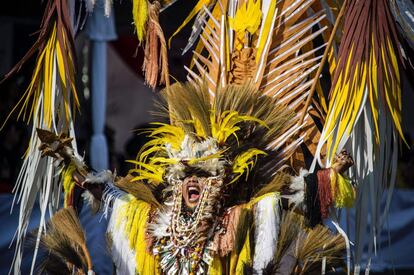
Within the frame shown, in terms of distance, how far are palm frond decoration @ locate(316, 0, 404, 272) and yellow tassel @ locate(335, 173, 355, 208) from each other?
16 centimetres

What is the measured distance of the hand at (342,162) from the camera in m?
4.39

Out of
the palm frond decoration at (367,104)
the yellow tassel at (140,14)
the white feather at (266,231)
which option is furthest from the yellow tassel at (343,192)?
the yellow tassel at (140,14)

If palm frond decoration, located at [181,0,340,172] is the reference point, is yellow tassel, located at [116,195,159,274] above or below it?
below

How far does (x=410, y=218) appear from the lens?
8.02 metres

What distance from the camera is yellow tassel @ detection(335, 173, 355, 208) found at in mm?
4402

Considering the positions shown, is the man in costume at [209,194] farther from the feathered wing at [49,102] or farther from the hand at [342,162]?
the feathered wing at [49,102]

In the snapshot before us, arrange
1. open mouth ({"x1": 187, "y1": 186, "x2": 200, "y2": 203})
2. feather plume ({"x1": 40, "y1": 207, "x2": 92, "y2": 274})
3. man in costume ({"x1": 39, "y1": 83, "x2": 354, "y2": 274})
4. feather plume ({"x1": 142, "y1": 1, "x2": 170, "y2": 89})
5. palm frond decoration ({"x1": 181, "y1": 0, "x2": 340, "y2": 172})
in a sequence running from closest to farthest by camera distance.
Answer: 1. man in costume ({"x1": 39, "y1": 83, "x2": 354, "y2": 274})
2. open mouth ({"x1": 187, "y1": 186, "x2": 200, "y2": 203})
3. feather plume ({"x1": 40, "y1": 207, "x2": 92, "y2": 274})
4. palm frond decoration ({"x1": 181, "y1": 0, "x2": 340, "y2": 172})
5. feather plume ({"x1": 142, "y1": 1, "x2": 170, "y2": 89})

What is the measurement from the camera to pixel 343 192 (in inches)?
174

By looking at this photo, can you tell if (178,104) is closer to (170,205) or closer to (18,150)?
(170,205)

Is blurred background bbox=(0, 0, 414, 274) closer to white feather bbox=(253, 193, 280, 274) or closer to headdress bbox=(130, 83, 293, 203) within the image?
headdress bbox=(130, 83, 293, 203)

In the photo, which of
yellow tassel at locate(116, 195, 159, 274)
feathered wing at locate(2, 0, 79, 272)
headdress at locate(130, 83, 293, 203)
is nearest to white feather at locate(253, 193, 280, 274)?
headdress at locate(130, 83, 293, 203)

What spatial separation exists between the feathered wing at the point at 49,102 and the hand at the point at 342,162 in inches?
52.9

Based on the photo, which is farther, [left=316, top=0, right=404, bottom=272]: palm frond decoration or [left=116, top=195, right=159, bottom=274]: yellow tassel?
[left=116, top=195, right=159, bottom=274]: yellow tassel

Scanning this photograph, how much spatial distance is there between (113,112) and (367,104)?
7655 millimetres
